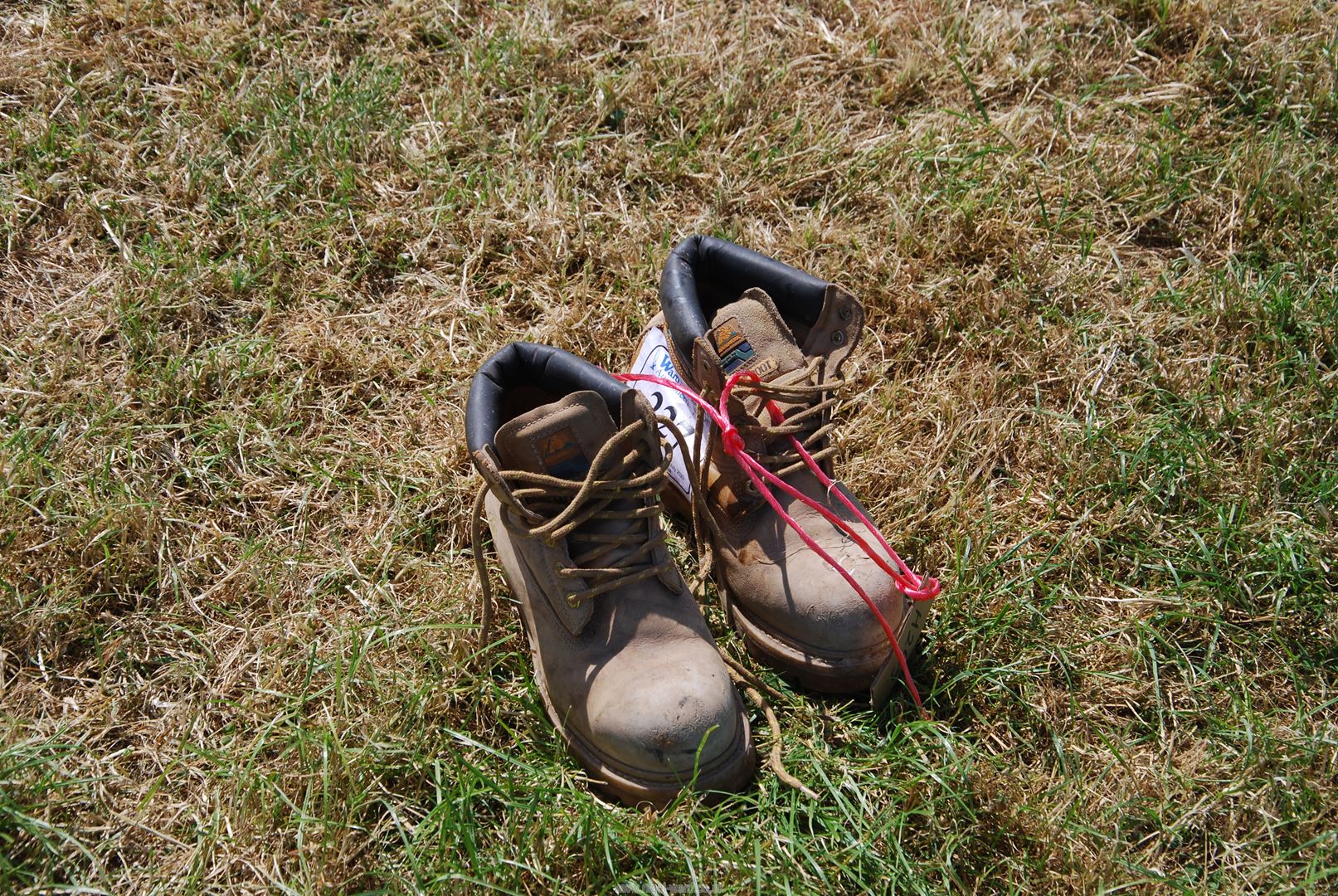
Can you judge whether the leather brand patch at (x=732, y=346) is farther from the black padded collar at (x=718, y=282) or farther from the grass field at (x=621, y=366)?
the grass field at (x=621, y=366)

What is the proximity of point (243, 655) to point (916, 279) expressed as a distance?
210 centimetres

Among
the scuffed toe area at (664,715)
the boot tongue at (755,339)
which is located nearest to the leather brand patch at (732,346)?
the boot tongue at (755,339)

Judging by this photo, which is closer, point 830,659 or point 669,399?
point 830,659

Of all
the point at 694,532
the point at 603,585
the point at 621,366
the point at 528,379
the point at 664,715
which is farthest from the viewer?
the point at 621,366

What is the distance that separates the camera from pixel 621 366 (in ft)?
9.62

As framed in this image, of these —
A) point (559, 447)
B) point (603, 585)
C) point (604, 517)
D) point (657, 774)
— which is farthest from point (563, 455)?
point (657, 774)

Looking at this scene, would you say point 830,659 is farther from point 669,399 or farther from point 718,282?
point 718,282

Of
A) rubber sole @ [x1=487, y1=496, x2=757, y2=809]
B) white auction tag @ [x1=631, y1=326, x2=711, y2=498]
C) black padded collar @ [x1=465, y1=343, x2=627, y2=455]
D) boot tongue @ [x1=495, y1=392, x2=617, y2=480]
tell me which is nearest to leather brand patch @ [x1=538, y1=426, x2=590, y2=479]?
boot tongue @ [x1=495, y1=392, x2=617, y2=480]

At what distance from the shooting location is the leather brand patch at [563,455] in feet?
7.16

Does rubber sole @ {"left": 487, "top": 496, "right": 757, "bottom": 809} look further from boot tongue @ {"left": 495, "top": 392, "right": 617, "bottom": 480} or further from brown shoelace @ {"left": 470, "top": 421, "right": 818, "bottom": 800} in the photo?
boot tongue @ {"left": 495, "top": 392, "right": 617, "bottom": 480}

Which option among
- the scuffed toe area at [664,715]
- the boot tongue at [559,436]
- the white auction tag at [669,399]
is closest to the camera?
the scuffed toe area at [664,715]

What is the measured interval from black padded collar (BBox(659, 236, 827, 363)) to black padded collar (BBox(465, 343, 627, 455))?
0.91 feet

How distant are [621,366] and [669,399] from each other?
34 centimetres

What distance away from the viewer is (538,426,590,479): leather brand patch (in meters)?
2.18
